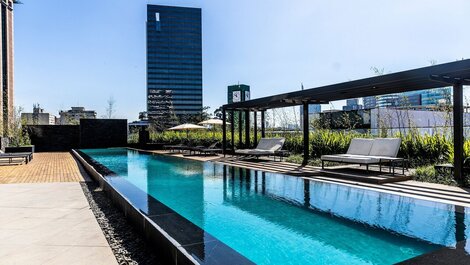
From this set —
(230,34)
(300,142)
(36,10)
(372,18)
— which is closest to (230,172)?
(300,142)

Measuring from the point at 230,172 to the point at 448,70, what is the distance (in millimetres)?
5098

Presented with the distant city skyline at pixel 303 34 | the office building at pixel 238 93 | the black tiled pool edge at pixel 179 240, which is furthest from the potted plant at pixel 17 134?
the office building at pixel 238 93

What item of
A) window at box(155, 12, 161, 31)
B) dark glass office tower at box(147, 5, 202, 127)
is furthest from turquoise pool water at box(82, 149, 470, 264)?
window at box(155, 12, 161, 31)

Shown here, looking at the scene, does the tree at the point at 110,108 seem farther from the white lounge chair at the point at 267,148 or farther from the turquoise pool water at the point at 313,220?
the turquoise pool water at the point at 313,220

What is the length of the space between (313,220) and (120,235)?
7.41 ft

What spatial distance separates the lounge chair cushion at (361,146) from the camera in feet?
26.0

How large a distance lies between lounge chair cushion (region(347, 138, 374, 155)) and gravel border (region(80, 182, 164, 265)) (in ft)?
19.3

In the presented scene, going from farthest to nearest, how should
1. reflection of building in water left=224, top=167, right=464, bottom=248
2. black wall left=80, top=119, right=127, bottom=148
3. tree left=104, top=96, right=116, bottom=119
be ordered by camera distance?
tree left=104, top=96, right=116, bottom=119
black wall left=80, top=119, right=127, bottom=148
reflection of building in water left=224, top=167, right=464, bottom=248

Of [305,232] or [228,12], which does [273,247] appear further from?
[228,12]

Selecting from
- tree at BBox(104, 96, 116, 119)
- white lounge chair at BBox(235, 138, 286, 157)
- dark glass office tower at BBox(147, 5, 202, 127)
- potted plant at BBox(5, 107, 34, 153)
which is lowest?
white lounge chair at BBox(235, 138, 286, 157)

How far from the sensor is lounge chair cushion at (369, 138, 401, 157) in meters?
7.23

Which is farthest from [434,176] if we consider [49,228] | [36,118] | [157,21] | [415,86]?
[157,21]

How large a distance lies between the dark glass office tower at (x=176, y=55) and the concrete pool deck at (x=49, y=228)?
6548 centimetres

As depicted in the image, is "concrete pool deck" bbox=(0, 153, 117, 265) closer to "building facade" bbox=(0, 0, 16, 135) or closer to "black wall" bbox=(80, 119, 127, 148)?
"black wall" bbox=(80, 119, 127, 148)
